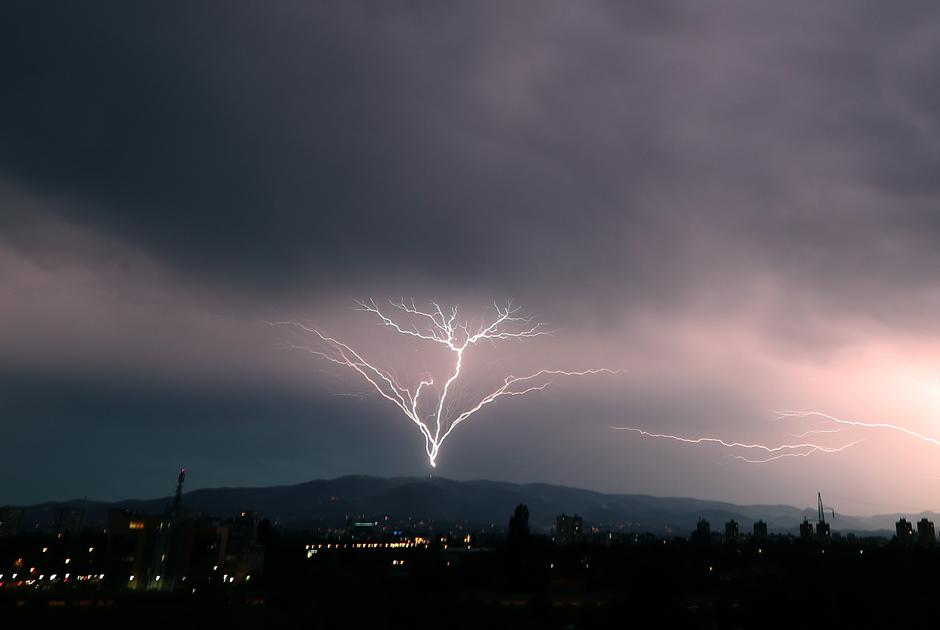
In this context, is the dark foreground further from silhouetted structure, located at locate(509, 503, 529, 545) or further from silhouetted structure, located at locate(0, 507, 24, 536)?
silhouetted structure, located at locate(0, 507, 24, 536)

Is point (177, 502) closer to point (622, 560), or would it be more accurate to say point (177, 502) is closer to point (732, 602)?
point (622, 560)

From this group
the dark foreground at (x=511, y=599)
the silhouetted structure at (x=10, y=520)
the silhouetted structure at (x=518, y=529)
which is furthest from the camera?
the silhouetted structure at (x=10, y=520)

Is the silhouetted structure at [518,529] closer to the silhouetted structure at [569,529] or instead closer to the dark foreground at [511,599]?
the dark foreground at [511,599]

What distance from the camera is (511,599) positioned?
39.2 meters

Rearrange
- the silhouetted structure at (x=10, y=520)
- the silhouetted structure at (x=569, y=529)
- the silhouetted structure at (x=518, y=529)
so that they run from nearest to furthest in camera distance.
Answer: the silhouetted structure at (x=518, y=529) → the silhouetted structure at (x=10, y=520) → the silhouetted structure at (x=569, y=529)

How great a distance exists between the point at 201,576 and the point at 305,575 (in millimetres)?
12159

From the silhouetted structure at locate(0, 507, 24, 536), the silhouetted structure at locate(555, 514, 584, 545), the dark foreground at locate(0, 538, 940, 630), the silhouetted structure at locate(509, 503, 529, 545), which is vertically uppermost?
the silhouetted structure at locate(509, 503, 529, 545)

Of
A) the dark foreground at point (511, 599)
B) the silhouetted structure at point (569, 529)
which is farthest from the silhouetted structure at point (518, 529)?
the silhouetted structure at point (569, 529)

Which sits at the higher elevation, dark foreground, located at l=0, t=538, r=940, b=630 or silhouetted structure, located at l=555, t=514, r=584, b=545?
dark foreground, located at l=0, t=538, r=940, b=630

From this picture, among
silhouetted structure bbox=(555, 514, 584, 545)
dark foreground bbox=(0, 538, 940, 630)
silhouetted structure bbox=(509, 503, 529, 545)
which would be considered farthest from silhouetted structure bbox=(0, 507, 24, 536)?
silhouetted structure bbox=(509, 503, 529, 545)

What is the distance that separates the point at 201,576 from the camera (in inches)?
1876

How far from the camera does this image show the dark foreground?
26594 mm

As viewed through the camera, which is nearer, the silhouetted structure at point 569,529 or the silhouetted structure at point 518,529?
the silhouetted structure at point 518,529

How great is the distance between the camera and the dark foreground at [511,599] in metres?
26.6
